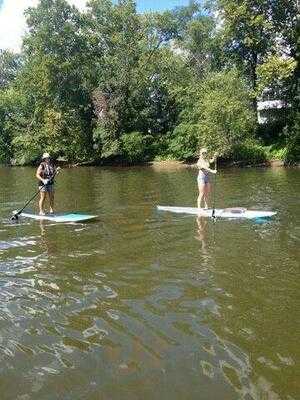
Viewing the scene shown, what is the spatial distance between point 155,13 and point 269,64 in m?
26.8

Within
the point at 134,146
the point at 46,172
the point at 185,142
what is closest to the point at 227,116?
the point at 185,142

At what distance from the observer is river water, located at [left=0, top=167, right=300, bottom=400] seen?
20.0 ft

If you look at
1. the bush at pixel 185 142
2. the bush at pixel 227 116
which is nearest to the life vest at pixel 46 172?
the bush at pixel 227 116

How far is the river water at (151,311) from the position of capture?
20.0ft

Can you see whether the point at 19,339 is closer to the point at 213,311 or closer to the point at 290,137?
the point at 213,311

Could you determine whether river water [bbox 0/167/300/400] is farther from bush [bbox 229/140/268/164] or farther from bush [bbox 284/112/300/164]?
bush [bbox 229/140/268/164]

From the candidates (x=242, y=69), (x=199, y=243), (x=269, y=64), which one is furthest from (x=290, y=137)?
(x=199, y=243)

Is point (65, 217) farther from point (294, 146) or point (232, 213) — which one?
point (294, 146)

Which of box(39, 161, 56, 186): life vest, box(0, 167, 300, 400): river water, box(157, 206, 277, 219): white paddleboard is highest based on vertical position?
box(39, 161, 56, 186): life vest

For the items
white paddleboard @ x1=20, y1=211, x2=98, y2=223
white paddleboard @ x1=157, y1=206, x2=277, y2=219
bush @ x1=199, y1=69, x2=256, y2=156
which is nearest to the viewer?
white paddleboard @ x1=157, y1=206, x2=277, y2=219

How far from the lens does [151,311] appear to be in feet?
27.6

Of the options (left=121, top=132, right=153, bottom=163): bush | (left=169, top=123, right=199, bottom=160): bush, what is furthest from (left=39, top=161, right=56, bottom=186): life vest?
(left=121, top=132, right=153, bottom=163): bush

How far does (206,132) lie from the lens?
1789 inches

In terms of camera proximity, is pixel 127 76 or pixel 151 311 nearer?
pixel 151 311
